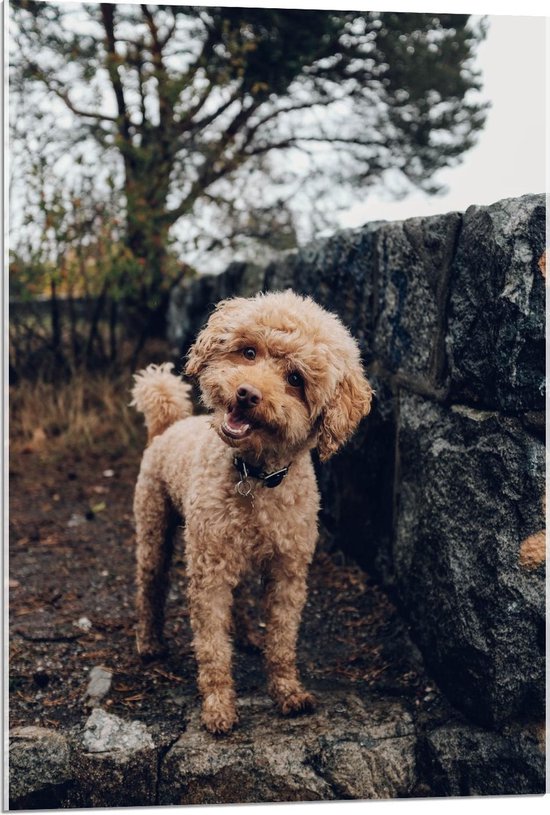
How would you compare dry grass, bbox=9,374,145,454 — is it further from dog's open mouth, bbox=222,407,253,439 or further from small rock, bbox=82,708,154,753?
dog's open mouth, bbox=222,407,253,439

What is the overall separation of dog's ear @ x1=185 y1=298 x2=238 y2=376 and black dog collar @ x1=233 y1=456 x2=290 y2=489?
0.97ft

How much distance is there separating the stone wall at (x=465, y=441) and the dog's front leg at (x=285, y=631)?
1.39 ft

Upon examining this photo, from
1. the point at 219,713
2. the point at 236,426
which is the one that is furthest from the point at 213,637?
the point at 236,426

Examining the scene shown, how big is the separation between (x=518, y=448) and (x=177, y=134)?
11.4ft

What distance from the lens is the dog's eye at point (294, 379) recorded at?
2.12 metres

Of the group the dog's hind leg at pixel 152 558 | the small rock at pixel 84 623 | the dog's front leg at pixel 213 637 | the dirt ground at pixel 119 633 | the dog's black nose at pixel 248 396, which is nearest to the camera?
the dog's black nose at pixel 248 396

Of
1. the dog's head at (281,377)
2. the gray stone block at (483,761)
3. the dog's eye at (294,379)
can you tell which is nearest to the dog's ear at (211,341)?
the dog's head at (281,377)

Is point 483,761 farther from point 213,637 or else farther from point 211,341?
point 211,341

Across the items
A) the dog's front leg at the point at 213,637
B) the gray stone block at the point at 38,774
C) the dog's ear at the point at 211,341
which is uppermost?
the dog's ear at the point at 211,341

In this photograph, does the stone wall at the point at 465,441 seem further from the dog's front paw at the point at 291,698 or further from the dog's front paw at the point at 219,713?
the dog's front paw at the point at 219,713

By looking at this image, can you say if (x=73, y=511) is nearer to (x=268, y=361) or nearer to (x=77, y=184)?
(x=77, y=184)

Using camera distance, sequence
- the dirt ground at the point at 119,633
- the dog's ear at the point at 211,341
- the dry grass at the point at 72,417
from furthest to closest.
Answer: the dry grass at the point at 72,417, the dirt ground at the point at 119,633, the dog's ear at the point at 211,341

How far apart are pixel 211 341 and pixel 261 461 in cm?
38

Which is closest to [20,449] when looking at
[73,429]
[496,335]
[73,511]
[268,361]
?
[73,429]
